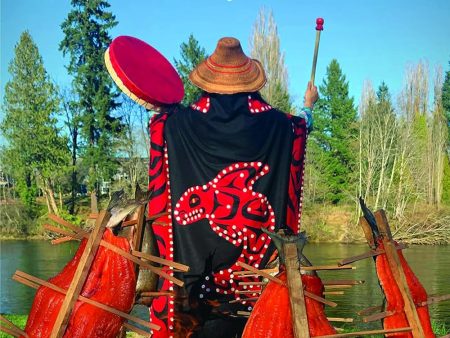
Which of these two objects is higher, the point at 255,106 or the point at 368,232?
the point at 255,106

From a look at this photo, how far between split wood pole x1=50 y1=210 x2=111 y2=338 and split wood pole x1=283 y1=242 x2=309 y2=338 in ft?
2.29

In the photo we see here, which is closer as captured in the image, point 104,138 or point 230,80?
point 230,80

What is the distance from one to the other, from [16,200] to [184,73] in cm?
1073

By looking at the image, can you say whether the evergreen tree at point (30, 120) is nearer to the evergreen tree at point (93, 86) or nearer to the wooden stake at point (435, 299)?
the evergreen tree at point (93, 86)

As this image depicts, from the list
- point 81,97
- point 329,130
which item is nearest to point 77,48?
point 81,97

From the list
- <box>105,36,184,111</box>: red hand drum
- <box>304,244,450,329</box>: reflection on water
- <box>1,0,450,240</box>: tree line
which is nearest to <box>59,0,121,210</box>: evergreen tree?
<box>1,0,450,240</box>: tree line

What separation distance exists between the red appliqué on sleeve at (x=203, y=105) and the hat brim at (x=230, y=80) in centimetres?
8

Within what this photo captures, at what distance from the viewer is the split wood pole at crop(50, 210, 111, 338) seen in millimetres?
2174

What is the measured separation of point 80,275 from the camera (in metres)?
2.24

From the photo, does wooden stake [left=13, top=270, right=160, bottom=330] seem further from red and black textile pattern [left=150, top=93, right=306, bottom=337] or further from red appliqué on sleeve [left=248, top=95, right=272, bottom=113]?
red appliqué on sleeve [left=248, top=95, right=272, bottom=113]

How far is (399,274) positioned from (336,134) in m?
30.9

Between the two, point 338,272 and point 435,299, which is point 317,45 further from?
point 338,272

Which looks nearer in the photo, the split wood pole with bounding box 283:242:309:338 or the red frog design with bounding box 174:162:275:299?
the split wood pole with bounding box 283:242:309:338

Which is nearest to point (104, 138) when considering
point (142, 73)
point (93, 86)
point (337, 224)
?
point (93, 86)
